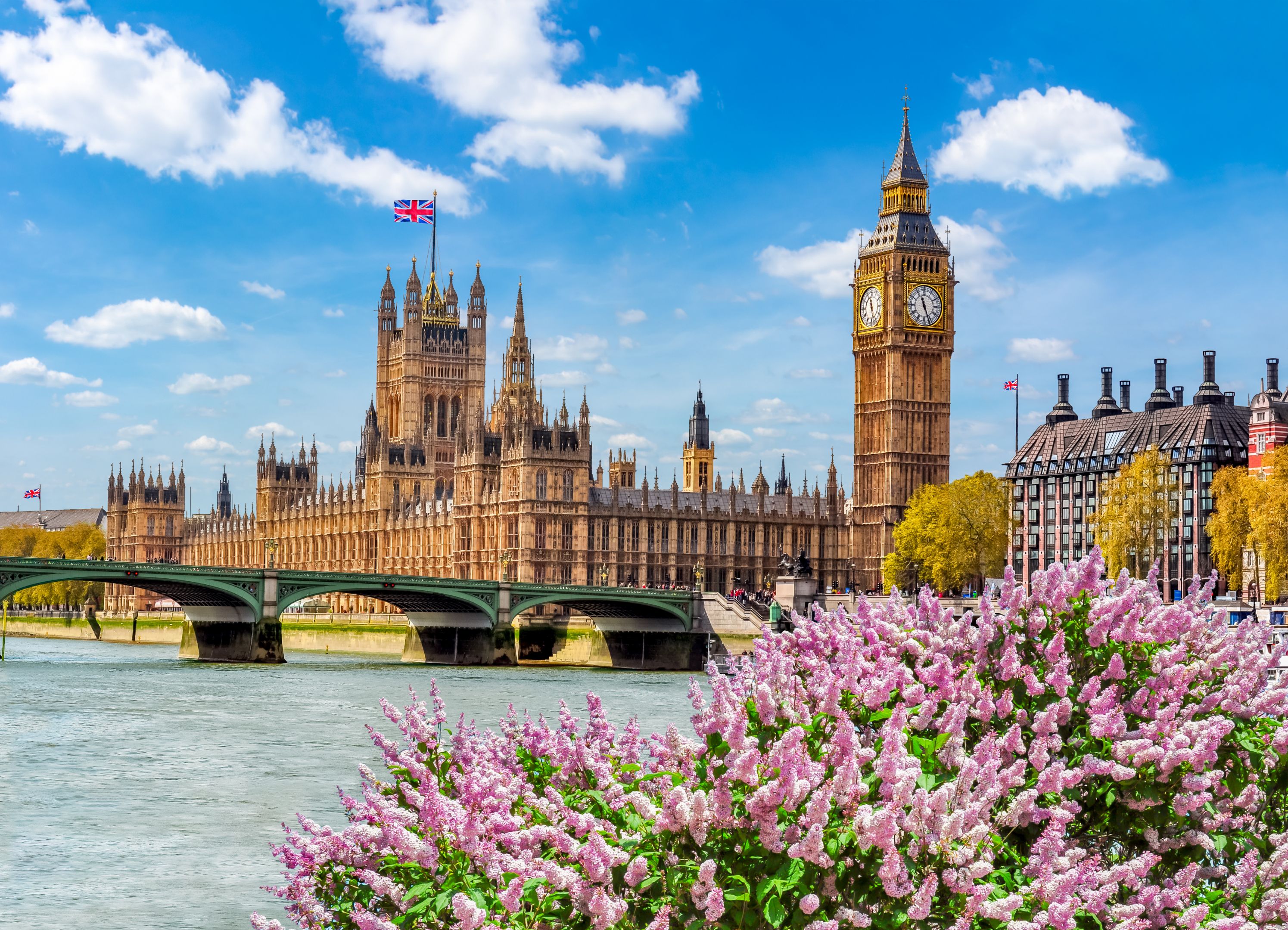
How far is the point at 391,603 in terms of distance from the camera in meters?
82.5

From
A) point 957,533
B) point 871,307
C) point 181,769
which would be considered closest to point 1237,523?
point 957,533

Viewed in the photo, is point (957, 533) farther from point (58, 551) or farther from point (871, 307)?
point (58, 551)

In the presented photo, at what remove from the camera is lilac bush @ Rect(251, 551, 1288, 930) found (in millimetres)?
7719

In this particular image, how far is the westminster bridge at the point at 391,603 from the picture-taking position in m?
70.7

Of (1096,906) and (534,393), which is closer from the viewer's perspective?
(1096,906)

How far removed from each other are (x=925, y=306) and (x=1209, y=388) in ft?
60.0

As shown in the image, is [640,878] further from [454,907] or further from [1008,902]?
[1008,902]

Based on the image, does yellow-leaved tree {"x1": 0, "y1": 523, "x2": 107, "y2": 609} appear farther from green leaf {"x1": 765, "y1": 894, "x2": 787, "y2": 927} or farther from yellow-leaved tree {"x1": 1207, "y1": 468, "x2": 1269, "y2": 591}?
green leaf {"x1": 765, "y1": 894, "x2": 787, "y2": 927}

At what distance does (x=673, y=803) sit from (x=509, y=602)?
7427cm

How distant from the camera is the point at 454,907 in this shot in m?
7.52

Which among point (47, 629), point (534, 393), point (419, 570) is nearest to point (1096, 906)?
point (534, 393)

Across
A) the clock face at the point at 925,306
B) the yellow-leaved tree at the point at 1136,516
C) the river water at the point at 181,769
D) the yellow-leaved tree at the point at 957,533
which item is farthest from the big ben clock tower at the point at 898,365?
the river water at the point at 181,769

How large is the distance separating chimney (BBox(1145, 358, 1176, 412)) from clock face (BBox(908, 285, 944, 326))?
566 inches

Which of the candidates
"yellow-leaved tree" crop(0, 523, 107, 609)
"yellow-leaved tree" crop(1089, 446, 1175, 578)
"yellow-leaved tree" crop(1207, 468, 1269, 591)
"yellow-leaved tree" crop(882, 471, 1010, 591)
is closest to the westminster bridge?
"yellow-leaved tree" crop(882, 471, 1010, 591)
